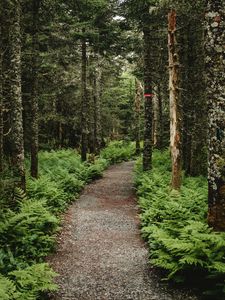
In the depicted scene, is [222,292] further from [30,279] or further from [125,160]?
[125,160]

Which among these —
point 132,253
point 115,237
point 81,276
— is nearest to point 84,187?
point 115,237

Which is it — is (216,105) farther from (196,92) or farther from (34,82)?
(196,92)

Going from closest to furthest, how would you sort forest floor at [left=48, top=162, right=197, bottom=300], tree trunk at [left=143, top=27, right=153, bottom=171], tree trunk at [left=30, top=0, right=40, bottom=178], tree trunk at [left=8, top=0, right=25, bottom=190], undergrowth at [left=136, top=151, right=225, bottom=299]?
1. undergrowth at [left=136, top=151, right=225, bottom=299]
2. forest floor at [left=48, top=162, right=197, bottom=300]
3. tree trunk at [left=8, top=0, right=25, bottom=190]
4. tree trunk at [left=30, top=0, right=40, bottom=178]
5. tree trunk at [left=143, top=27, right=153, bottom=171]

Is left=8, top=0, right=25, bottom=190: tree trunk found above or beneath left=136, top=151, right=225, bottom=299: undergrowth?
above

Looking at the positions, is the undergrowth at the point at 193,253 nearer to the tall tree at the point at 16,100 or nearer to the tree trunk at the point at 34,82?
the tall tree at the point at 16,100

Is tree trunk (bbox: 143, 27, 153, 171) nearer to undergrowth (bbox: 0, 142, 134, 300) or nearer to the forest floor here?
the forest floor

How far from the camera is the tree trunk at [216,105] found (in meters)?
7.16

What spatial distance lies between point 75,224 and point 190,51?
1020cm

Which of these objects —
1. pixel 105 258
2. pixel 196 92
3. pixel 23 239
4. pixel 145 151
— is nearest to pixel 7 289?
pixel 23 239

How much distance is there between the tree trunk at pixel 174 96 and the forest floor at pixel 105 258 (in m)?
2.26

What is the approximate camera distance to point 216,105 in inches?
286

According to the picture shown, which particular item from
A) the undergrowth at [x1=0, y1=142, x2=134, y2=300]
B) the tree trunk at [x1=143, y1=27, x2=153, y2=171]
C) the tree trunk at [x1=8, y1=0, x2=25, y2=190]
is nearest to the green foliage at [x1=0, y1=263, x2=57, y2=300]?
the undergrowth at [x1=0, y1=142, x2=134, y2=300]

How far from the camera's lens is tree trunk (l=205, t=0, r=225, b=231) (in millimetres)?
7160

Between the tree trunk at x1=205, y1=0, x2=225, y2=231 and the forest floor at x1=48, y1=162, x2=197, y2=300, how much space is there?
1854 millimetres
